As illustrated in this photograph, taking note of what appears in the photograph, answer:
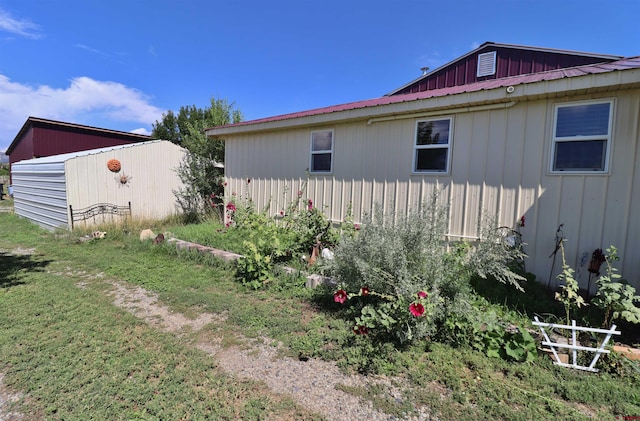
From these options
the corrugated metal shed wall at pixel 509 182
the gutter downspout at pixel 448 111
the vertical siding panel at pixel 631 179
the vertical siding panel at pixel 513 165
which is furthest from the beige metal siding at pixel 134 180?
the vertical siding panel at pixel 631 179

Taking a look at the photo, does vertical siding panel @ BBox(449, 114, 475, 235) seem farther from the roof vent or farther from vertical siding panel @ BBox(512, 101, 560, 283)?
the roof vent

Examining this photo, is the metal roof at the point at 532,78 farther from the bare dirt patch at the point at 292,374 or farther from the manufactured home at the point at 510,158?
the bare dirt patch at the point at 292,374

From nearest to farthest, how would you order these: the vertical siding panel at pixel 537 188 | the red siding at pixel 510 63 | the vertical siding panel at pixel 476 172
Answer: the vertical siding panel at pixel 537 188 → the vertical siding panel at pixel 476 172 → the red siding at pixel 510 63

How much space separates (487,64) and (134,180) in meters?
15.1

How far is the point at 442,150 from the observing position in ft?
15.5

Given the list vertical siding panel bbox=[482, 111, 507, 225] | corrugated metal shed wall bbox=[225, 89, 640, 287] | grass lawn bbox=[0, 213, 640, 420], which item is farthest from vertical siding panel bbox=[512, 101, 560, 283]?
grass lawn bbox=[0, 213, 640, 420]

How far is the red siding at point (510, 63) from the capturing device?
12.2 m

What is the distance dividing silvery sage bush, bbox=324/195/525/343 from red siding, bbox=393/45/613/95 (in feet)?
45.0

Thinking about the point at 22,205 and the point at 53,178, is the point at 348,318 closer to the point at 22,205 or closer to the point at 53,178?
the point at 53,178

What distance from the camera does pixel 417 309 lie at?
2.30 meters

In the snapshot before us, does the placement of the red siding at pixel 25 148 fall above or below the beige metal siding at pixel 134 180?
above

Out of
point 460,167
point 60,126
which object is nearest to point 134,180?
point 460,167

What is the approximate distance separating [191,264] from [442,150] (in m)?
4.55

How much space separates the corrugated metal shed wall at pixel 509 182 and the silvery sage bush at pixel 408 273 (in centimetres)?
155
